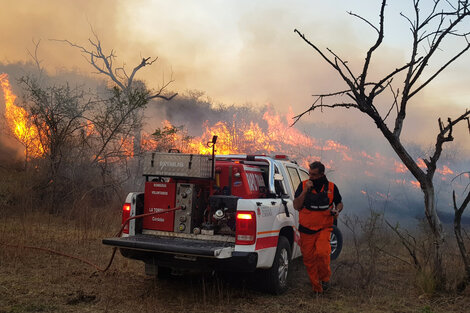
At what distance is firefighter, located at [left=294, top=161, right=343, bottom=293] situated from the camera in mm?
5730

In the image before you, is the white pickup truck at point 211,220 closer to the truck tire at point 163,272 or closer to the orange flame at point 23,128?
the truck tire at point 163,272

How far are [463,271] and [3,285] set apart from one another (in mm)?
6158

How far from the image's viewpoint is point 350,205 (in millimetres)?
25250

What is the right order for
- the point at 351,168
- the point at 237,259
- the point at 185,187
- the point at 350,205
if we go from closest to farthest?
the point at 237,259 < the point at 185,187 < the point at 350,205 < the point at 351,168

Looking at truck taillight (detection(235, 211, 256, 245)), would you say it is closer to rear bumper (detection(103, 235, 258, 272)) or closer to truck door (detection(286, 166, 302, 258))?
rear bumper (detection(103, 235, 258, 272))

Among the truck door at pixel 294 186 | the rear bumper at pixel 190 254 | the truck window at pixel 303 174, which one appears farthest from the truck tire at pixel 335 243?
the rear bumper at pixel 190 254

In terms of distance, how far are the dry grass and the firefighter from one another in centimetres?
32

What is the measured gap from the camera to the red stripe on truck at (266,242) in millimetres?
5047

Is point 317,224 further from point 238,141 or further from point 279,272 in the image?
point 238,141

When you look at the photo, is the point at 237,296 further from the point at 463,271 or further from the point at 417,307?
the point at 463,271

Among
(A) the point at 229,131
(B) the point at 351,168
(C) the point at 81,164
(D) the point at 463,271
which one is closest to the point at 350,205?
(B) the point at 351,168

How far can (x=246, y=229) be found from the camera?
497cm

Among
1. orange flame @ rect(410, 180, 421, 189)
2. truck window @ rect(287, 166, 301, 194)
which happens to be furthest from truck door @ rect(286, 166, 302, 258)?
orange flame @ rect(410, 180, 421, 189)

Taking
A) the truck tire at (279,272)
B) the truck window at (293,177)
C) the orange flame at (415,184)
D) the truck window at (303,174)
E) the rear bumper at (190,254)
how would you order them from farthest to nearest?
the orange flame at (415,184)
the truck window at (303,174)
the truck window at (293,177)
the truck tire at (279,272)
the rear bumper at (190,254)
